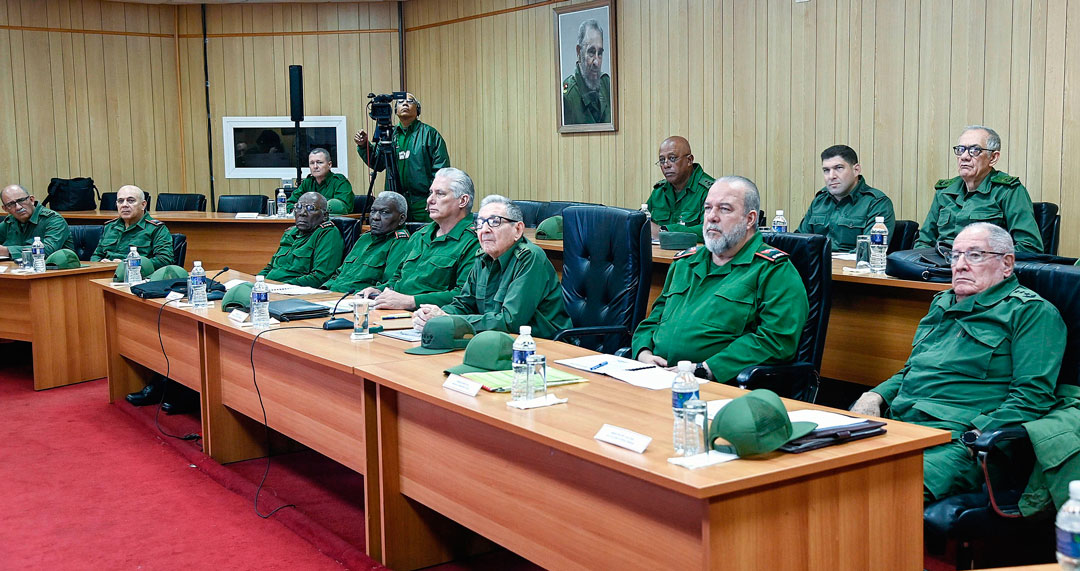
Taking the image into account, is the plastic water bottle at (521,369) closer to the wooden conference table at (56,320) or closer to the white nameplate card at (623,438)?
the white nameplate card at (623,438)

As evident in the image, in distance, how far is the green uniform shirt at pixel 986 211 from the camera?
15.8ft

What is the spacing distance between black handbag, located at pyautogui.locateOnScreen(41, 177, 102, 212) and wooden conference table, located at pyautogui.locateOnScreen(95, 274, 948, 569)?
5961 mm

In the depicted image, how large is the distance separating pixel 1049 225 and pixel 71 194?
7972 millimetres

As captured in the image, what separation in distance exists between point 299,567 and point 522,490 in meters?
1.00

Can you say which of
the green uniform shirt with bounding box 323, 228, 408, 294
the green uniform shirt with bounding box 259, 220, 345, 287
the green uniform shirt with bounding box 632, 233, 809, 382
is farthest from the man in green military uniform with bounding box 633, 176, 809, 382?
the green uniform shirt with bounding box 259, 220, 345, 287

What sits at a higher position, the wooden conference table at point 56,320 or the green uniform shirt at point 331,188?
the green uniform shirt at point 331,188

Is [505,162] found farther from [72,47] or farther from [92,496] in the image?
[92,496]

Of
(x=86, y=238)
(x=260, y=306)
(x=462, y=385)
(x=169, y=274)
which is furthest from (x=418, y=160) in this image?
(x=462, y=385)

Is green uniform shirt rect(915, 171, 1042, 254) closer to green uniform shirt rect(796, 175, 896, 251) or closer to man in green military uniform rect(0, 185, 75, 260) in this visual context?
green uniform shirt rect(796, 175, 896, 251)

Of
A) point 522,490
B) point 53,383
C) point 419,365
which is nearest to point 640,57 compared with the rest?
point 53,383

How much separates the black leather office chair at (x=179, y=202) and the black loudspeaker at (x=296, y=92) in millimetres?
1219

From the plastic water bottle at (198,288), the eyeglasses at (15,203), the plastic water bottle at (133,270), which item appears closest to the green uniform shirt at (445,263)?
the plastic water bottle at (198,288)

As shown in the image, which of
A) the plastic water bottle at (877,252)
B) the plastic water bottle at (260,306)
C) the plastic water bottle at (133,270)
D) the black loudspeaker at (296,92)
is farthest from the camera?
the black loudspeaker at (296,92)

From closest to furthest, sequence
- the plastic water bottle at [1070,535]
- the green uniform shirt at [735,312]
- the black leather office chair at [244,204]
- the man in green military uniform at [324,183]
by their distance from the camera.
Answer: the plastic water bottle at [1070,535] → the green uniform shirt at [735,312] → the man in green military uniform at [324,183] → the black leather office chair at [244,204]
